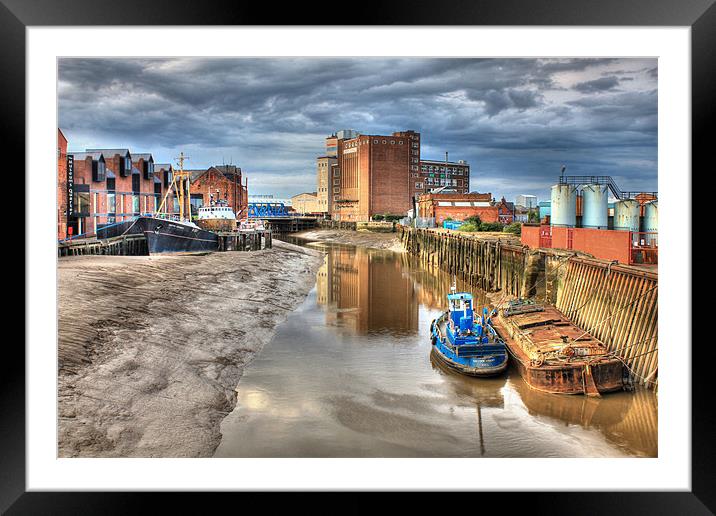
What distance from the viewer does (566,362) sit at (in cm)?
1073

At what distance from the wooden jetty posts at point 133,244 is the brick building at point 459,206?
2007 centimetres

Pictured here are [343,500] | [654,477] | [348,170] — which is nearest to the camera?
[343,500]

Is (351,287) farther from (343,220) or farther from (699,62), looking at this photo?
(343,220)

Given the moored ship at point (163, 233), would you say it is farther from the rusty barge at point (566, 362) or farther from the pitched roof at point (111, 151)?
the rusty barge at point (566, 362)

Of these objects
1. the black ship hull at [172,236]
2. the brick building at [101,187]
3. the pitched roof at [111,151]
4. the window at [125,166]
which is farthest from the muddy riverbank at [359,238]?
the pitched roof at [111,151]

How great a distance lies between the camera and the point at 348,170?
68.4m

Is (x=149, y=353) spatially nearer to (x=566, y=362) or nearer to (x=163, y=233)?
(x=566, y=362)

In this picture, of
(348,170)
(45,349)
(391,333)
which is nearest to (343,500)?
(45,349)

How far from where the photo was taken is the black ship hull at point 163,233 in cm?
2925

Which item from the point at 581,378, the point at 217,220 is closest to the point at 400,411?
the point at 581,378

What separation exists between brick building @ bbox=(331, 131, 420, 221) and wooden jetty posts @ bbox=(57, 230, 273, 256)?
24592 mm

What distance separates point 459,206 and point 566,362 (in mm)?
47075

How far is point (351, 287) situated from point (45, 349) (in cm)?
2065

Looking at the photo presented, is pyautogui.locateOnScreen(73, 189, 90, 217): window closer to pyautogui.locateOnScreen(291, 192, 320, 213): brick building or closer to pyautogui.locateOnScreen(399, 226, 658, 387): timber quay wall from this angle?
pyautogui.locateOnScreen(399, 226, 658, 387): timber quay wall
